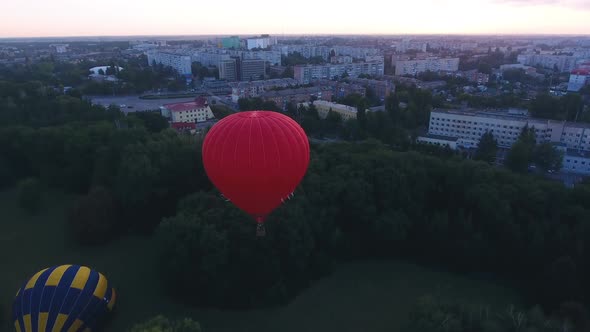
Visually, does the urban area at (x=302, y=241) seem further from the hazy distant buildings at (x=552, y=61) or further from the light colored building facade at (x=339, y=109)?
the hazy distant buildings at (x=552, y=61)

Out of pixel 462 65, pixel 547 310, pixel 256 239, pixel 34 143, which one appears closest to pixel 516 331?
pixel 547 310

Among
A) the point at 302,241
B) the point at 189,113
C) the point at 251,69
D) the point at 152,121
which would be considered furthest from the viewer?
the point at 251,69

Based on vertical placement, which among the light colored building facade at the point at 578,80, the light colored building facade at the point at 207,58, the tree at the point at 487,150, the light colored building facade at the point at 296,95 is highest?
the light colored building facade at the point at 207,58

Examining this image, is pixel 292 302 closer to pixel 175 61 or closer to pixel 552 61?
pixel 175 61

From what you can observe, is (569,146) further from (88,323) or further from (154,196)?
(88,323)

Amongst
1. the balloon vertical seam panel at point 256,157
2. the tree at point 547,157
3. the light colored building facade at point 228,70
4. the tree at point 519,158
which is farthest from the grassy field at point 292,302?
the light colored building facade at point 228,70

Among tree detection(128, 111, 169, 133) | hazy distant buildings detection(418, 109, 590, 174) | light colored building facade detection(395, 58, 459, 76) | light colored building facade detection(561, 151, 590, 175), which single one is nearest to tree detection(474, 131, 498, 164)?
hazy distant buildings detection(418, 109, 590, 174)

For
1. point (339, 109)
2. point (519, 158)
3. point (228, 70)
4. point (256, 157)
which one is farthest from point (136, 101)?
point (256, 157)
